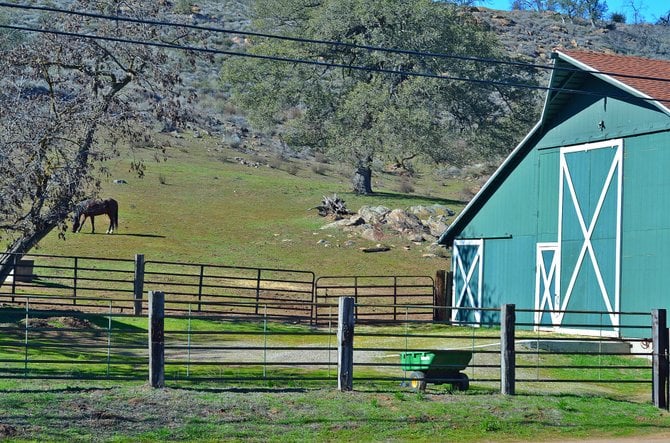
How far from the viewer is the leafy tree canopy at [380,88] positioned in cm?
5425

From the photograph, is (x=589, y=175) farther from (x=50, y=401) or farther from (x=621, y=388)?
(x=50, y=401)

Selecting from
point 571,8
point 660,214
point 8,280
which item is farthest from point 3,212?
point 571,8

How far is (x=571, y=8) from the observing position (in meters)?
121

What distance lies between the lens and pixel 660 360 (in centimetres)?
1830

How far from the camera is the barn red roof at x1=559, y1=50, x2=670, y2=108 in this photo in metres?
26.2

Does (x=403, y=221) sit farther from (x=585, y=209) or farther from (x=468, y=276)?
(x=585, y=209)

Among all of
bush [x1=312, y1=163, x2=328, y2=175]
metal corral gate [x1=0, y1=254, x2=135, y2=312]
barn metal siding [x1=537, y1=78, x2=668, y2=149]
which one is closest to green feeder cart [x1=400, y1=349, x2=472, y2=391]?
barn metal siding [x1=537, y1=78, x2=668, y2=149]

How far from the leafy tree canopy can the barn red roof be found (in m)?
23.7

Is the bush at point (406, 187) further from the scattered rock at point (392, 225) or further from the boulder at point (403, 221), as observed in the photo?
the boulder at point (403, 221)

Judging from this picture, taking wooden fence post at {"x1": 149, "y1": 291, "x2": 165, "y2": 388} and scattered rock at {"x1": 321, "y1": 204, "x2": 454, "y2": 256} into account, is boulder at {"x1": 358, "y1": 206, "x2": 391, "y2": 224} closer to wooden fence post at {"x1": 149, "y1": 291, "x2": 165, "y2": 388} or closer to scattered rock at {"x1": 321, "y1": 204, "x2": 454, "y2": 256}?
scattered rock at {"x1": 321, "y1": 204, "x2": 454, "y2": 256}

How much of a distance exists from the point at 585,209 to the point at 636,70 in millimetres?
4009

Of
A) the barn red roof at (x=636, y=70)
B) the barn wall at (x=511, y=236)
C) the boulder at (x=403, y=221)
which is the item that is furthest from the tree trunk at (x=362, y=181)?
the barn red roof at (x=636, y=70)

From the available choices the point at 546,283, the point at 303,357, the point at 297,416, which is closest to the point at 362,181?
the point at 546,283

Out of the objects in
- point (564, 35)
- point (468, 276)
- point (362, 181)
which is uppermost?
point (564, 35)
